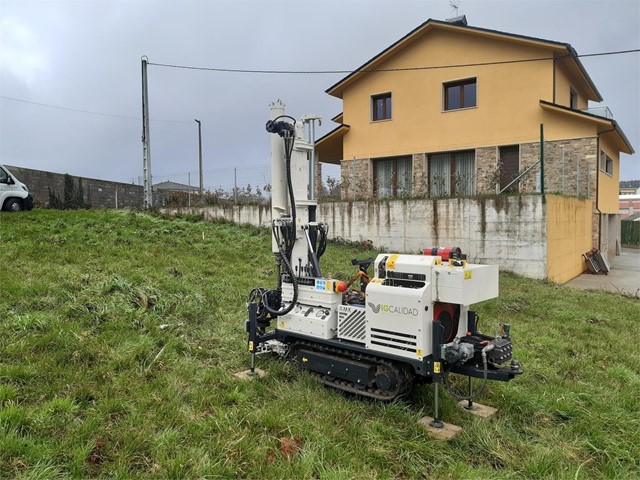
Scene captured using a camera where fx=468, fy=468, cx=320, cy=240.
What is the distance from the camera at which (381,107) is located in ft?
58.9

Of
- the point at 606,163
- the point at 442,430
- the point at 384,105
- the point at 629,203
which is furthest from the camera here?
the point at 629,203

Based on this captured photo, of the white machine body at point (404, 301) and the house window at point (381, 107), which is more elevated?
the house window at point (381, 107)

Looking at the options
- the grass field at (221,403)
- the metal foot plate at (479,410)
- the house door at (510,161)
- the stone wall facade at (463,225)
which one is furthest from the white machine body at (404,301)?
the house door at (510,161)

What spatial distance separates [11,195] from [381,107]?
12579mm

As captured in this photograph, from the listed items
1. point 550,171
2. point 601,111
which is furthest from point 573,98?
point 550,171

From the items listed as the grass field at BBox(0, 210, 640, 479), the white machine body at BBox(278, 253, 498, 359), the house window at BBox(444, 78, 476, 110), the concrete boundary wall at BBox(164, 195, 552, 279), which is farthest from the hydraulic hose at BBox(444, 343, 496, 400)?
the house window at BBox(444, 78, 476, 110)

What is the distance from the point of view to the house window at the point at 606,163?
16939mm

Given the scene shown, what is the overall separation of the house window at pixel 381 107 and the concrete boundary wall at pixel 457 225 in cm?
504

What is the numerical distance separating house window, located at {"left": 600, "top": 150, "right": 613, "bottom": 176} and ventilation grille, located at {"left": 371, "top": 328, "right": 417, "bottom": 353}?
52.5 ft

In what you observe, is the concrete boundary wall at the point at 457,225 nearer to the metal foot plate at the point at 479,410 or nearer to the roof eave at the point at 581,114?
the roof eave at the point at 581,114

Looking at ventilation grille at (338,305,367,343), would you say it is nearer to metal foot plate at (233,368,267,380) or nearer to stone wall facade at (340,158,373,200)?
metal foot plate at (233,368,267,380)

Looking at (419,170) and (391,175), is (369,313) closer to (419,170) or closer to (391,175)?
(419,170)

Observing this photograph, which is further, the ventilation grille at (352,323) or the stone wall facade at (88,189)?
the stone wall facade at (88,189)

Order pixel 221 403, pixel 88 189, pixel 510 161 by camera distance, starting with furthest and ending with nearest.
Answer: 1. pixel 88 189
2. pixel 510 161
3. pixel 221 403
